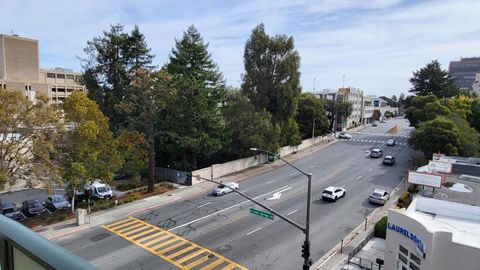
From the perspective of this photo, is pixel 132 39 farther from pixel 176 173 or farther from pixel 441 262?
pixel 441 262

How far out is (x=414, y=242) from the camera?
1755 centimetres

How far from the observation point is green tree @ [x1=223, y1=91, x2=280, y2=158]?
48.0m

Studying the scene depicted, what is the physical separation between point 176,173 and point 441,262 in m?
31.0

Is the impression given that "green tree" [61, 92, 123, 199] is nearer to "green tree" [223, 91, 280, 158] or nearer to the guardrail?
"green tree" [223, 91, 280, 158]

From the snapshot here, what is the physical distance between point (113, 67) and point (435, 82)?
84501mm

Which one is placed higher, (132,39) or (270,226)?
(132,39)

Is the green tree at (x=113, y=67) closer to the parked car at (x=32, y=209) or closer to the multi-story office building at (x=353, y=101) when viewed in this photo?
the parked car at (x=32, y=209)

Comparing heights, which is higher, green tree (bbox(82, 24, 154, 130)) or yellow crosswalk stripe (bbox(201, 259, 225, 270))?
green tree (bbox(82, 24, 154, 130))

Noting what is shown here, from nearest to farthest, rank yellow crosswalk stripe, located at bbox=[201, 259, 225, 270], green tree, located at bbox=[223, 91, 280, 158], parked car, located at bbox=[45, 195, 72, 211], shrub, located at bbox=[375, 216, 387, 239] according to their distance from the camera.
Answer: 1. yellow crosswalk stripe, located at bbox=[201, 259, 225, 270]
2. shrub, located at bbox=[375, 216, 387, 239]
3. parked car, located at bbox=[45, 195, 72, 211]
4. green tree, located at bbox=[223, 91, 280, 158]

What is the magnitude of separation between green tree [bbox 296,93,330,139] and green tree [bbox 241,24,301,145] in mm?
21087

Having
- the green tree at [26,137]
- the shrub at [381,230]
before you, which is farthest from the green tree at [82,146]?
the shrub at [381,230]

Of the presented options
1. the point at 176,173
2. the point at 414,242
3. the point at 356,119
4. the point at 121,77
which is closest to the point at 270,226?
the point at 414,242

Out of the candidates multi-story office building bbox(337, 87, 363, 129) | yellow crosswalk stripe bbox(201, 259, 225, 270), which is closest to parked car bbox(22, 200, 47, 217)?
yellow crosswalk stripe bbox(201, 259, 225, 270)

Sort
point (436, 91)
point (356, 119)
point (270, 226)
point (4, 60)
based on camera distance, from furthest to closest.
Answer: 1. point (356, 119)
2. point (436, 91)
3. point (4, 60)
4. point (270, 226)
